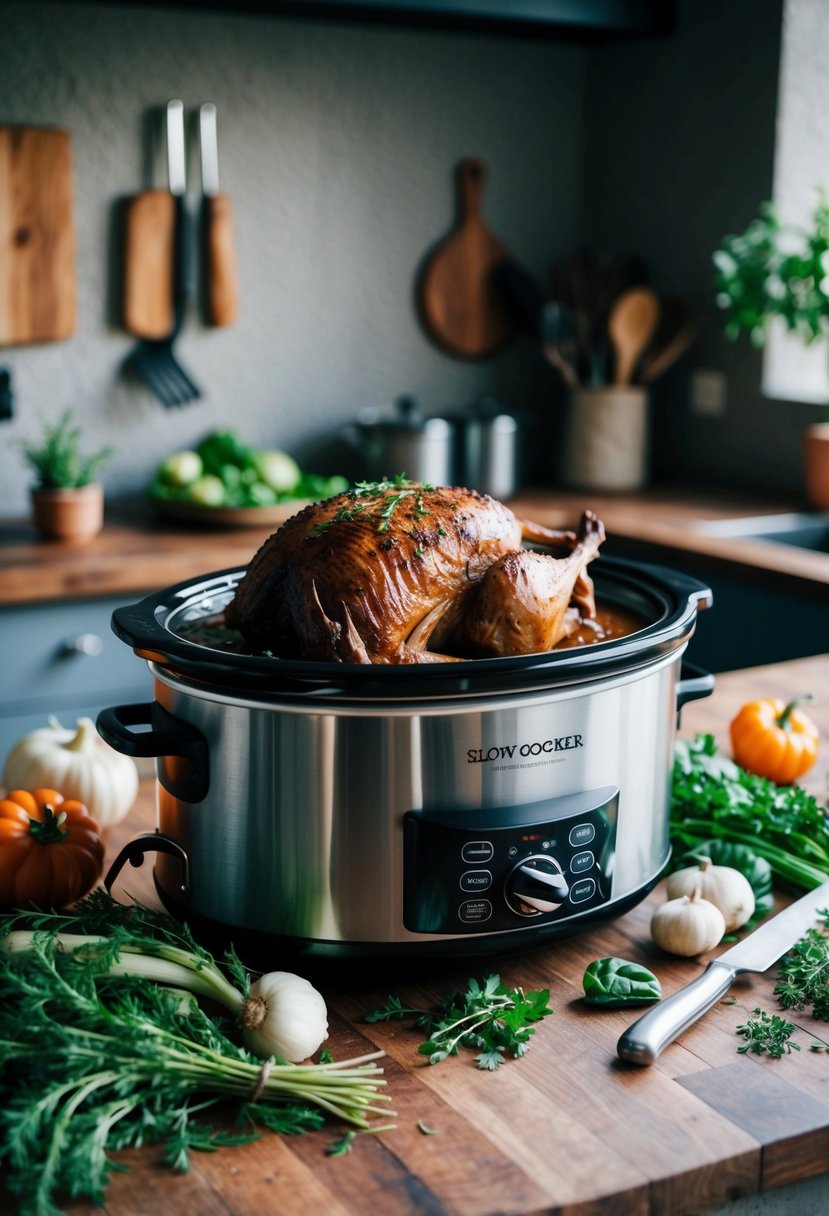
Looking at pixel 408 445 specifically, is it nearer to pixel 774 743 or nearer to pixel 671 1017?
pixel 774 743

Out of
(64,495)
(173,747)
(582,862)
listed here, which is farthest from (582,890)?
(64,495)

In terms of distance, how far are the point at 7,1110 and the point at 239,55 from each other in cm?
301

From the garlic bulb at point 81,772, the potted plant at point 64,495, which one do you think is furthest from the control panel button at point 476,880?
the potted plant at point 64,495

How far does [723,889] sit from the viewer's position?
3.97 ft

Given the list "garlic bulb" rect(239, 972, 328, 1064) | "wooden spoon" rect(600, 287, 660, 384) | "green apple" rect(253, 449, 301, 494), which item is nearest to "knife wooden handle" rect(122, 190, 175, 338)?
"green apple" rect(253, 449, 301, 494)

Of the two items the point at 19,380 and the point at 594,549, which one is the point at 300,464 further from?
the point at 594,549

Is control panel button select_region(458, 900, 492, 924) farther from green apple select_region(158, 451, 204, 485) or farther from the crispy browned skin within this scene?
green apple select_region(158, 451, 204, 485)

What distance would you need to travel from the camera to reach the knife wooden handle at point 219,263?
10.9 feet

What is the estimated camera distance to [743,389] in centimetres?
354

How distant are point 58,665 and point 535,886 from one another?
1790 mm

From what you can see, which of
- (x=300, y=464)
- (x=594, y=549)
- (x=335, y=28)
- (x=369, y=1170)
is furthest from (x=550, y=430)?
(x=369, y=1170)

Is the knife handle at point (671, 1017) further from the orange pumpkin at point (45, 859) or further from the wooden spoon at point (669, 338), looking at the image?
the wooden spoon at point (669, 338)

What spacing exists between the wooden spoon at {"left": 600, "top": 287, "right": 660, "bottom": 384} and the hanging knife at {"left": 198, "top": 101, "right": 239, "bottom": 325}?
3.30ft

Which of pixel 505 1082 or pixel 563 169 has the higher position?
pixel 563 169
